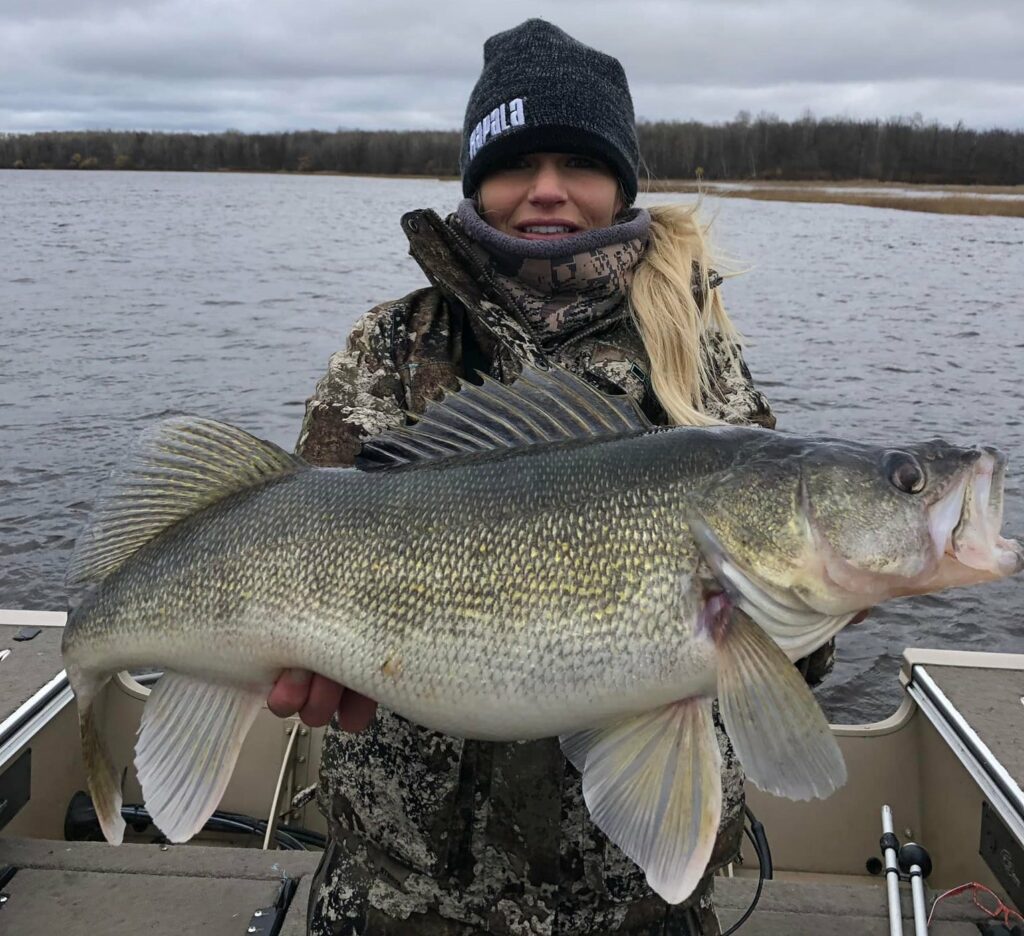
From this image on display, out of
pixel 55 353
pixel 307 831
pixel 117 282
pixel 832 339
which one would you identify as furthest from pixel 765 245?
pixel 307 831

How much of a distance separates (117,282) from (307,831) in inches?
A: 683

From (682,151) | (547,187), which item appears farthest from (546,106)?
(682,151)

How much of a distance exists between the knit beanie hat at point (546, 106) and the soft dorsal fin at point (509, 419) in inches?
34.8

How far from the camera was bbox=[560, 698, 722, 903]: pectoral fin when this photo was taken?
1.86 metres

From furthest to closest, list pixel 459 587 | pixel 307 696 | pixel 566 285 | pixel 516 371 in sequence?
pixel 566 285 < pixel 516 371 < pixel 307 696 < pixel 459 587

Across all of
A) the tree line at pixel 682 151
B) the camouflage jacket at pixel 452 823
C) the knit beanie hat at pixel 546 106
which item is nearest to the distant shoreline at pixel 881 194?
the tree line at pixel 682 151

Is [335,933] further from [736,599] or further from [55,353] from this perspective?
[55,353]

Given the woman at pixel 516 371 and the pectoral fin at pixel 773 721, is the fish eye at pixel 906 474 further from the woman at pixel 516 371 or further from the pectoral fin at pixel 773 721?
the woman at pixel 516 371

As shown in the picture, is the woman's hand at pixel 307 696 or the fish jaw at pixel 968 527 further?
the woman's hand at pixel 307 696

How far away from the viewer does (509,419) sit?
7.20 feet

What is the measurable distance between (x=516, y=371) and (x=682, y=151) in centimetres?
Answer: 6687

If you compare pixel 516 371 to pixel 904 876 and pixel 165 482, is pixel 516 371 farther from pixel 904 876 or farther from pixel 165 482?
pixel 904 876

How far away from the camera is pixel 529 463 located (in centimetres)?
209

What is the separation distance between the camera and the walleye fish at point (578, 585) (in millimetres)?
1860
